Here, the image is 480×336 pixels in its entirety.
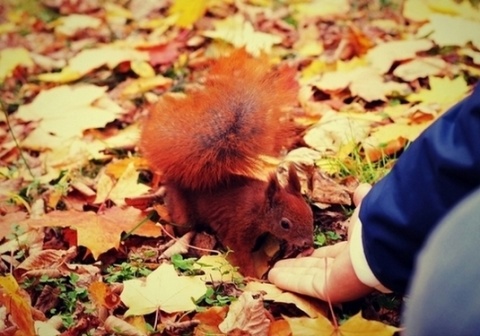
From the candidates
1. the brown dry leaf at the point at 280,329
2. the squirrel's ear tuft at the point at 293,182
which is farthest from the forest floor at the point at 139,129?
the squirrel's ear tuft at the point at 293,182

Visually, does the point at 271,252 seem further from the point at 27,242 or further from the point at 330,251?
the point at 27,242

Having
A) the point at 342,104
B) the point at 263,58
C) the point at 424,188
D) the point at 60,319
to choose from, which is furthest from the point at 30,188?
the point at 424,188

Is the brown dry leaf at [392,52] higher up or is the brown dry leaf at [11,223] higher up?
the brown dry leaf at [392,52]

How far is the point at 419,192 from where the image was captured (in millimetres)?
1047

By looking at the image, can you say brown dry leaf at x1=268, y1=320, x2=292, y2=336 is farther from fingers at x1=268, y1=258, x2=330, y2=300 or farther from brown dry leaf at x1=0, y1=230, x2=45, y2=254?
brown dry leaf at x1=0, y1=230, x2=45, y2=254

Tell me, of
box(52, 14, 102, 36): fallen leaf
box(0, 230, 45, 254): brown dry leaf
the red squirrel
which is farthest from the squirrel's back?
box(52, 14, 102, 36): fallen leaf

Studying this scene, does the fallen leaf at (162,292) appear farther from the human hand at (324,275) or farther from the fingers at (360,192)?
the fingers at (360,192)

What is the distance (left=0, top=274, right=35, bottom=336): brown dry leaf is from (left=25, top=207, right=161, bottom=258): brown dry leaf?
21 centimetres


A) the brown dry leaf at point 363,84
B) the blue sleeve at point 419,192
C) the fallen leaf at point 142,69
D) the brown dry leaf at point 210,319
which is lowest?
the brown dry leaf at point 210,319

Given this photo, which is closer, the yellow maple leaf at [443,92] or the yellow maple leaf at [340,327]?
the yellow maple leaf at [340,327]

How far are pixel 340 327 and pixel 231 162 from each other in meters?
0.55

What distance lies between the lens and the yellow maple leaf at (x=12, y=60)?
2609 mm

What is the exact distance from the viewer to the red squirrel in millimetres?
1511

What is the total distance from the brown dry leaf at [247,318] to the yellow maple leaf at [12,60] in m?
1.74
